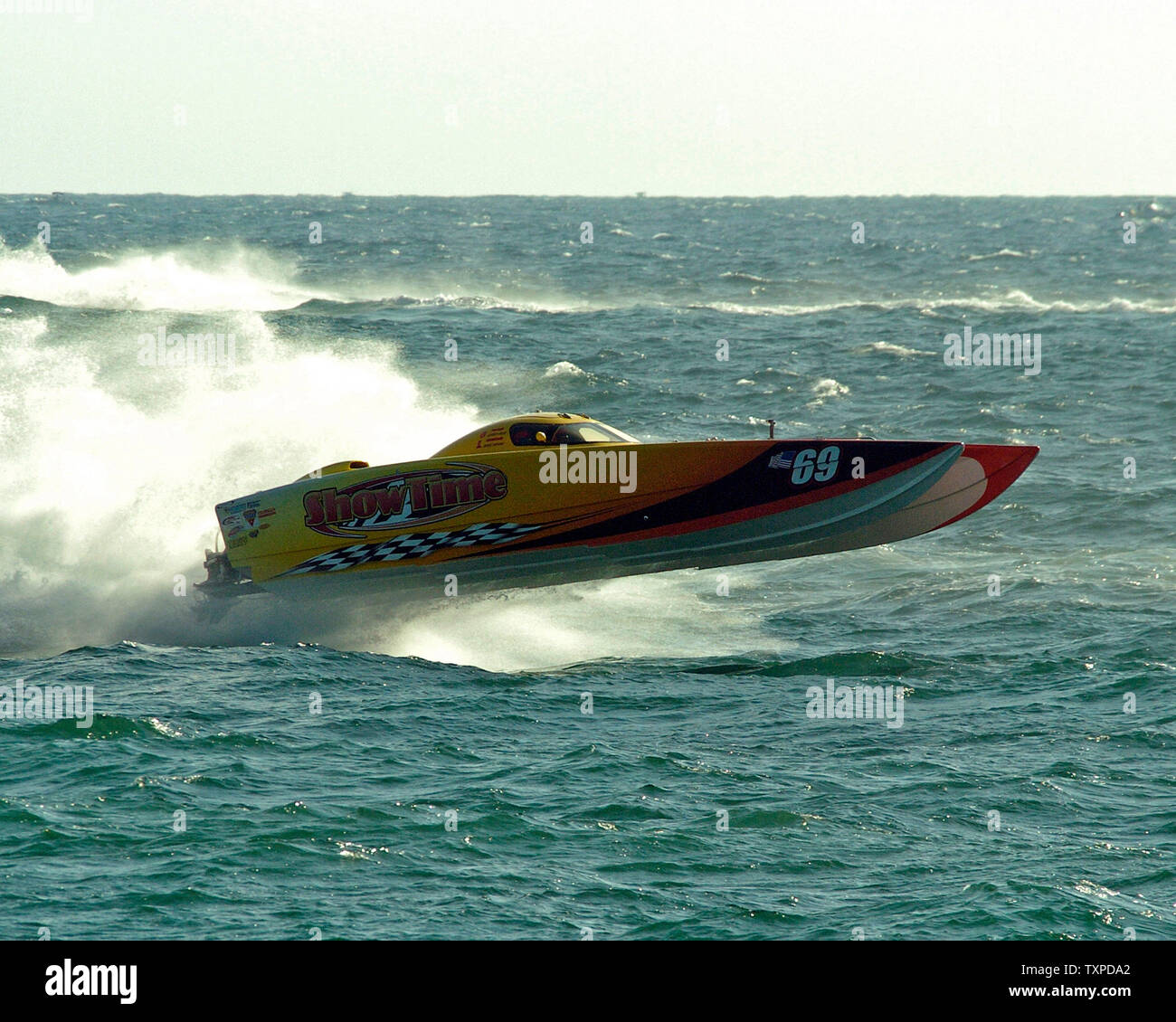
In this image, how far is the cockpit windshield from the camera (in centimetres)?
1423

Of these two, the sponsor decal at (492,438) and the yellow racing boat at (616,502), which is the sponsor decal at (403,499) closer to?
the yellow racing boat at (616,502)

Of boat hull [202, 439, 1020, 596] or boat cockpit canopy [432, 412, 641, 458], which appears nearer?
boat hull [202, 439, 1020, 596]

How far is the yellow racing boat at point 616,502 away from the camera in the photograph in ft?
45.8

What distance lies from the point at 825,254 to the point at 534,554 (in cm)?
5739

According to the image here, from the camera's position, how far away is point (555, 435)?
14.2 m

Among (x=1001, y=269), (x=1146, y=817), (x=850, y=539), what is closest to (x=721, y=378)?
(x=850, y=539)

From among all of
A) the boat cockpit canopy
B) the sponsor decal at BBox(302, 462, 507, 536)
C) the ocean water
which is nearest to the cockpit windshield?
the boat cockpit canopy

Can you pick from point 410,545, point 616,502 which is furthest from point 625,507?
point 410,545

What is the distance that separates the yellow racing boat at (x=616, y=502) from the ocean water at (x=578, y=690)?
112 centimetres

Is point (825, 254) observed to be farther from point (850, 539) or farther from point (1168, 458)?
point (850, 539)

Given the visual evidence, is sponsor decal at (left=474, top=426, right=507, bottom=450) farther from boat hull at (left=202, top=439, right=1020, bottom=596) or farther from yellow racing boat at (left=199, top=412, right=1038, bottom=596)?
boat hull at (left=202, top=439, right=1020, bottom=596)

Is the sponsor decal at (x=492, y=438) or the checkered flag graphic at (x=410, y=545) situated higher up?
the sponsor decal at (x=492, y=438)

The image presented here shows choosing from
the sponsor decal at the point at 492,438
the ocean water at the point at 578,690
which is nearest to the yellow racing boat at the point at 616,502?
the sponsor decal at the point at 492,438

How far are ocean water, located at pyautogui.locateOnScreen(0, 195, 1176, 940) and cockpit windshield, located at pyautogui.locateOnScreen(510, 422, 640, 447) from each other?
249 cm
